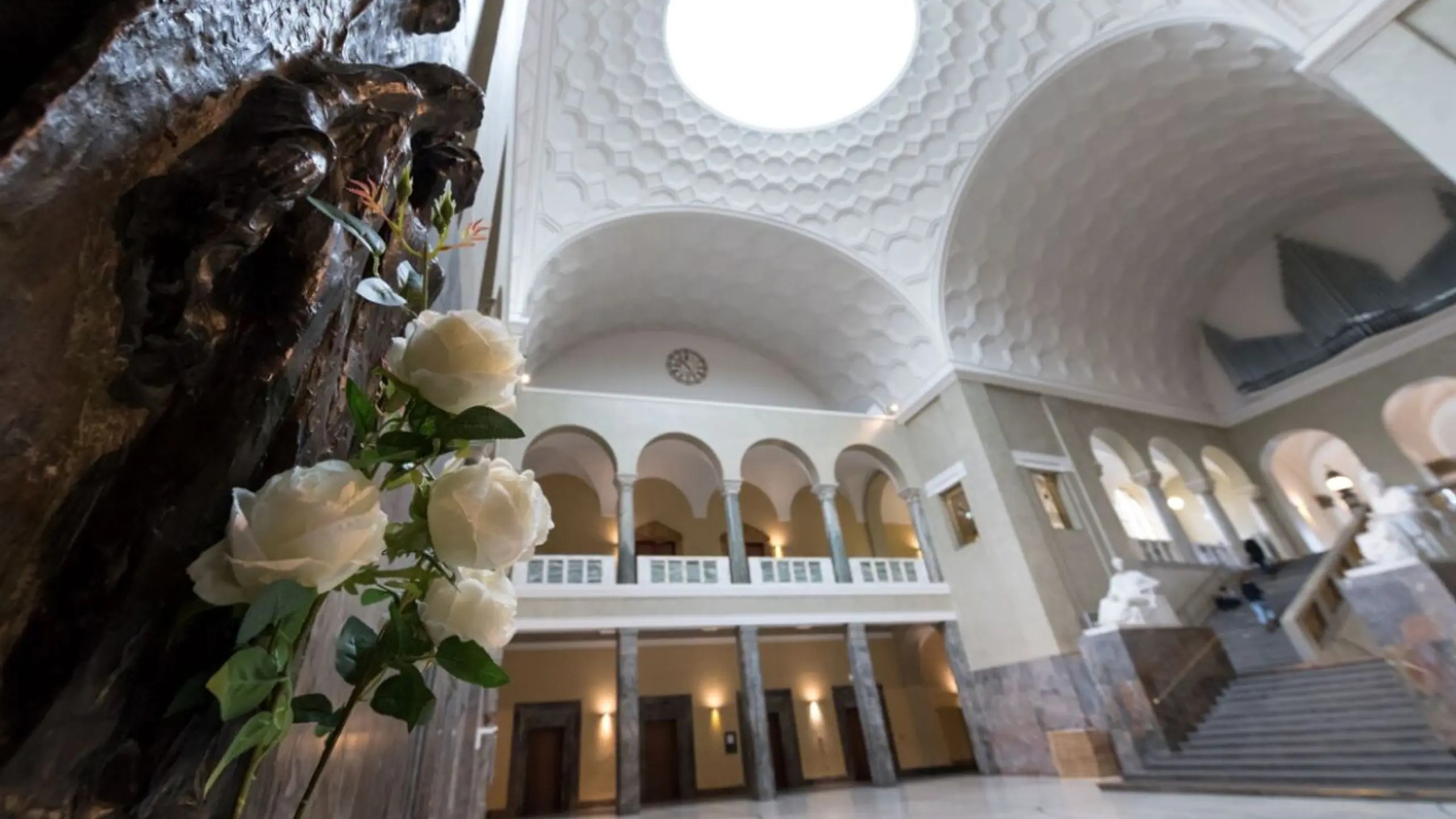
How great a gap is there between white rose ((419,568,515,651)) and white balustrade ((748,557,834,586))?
10277 millimetres

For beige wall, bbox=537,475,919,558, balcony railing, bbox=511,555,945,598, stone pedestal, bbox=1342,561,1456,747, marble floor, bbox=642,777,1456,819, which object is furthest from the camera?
beige wall, bbox=537,475,919,558

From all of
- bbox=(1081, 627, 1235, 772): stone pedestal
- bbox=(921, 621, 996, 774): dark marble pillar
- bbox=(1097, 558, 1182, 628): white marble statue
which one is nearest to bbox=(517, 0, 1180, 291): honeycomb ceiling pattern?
bbox=(1097, 558, 1182, 628): white marble statue

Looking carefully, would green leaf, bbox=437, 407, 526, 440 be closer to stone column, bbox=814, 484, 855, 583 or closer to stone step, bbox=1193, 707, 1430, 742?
stone step, bbox=1193, 707, 1430, 742

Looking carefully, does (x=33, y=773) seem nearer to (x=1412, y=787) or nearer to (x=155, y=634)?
(x=155, y=634)

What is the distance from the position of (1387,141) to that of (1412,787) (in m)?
12.3

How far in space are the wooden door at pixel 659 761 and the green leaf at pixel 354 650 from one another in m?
12.6

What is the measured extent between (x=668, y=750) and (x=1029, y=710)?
650cm

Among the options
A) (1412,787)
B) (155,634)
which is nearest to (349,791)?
(155,634)

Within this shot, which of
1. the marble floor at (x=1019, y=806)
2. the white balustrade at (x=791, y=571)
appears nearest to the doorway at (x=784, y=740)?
the marble floor at (x=1019, y=806)

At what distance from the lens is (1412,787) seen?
4637mm

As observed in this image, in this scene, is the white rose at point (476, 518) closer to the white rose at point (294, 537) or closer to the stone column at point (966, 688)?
the white rose at point (294, 537)

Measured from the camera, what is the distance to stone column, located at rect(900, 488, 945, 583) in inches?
454

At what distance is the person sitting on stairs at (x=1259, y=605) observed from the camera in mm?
9305

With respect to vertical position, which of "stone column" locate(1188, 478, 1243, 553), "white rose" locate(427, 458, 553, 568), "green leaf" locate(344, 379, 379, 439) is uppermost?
"stone column" locate(1188, 478, 1243, 553)
